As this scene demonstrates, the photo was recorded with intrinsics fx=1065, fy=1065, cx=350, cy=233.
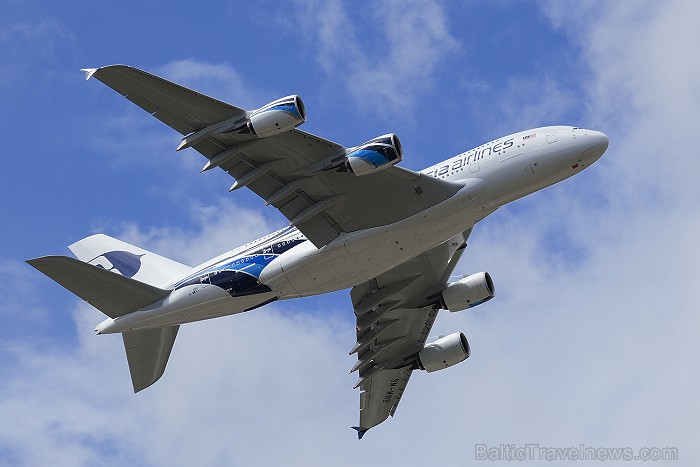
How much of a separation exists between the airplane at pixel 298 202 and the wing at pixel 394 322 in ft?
5.50

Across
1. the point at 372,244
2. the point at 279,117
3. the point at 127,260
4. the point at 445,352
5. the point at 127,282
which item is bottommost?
Result: the point at 445,352

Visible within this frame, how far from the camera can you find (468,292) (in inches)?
2147

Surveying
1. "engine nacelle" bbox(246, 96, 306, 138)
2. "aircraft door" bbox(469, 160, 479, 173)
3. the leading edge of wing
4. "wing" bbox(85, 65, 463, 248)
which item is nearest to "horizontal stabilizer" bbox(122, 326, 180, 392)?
"wing" bbox(85, 65, 463, 248)

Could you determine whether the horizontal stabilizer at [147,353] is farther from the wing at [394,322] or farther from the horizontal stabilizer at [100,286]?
the wing at [394,322]

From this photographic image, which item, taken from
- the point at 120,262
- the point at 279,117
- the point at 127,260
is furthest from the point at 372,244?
the point at 120,262

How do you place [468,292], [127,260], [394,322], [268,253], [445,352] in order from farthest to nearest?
[445,352]
[394,322]
[127,260]
[468,292]
[268,253]

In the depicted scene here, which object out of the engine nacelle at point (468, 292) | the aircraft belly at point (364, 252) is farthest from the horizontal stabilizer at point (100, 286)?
the engine nacelle at point (468, 292)

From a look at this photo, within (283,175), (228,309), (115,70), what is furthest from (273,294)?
(115,70)

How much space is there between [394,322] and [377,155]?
15.5 metres

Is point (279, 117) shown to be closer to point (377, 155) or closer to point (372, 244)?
point (377, 155)

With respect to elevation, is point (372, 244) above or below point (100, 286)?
below

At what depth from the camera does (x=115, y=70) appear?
135 ft

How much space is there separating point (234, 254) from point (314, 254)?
4419 millimetres

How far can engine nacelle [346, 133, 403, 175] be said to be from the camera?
43844 millimetres
